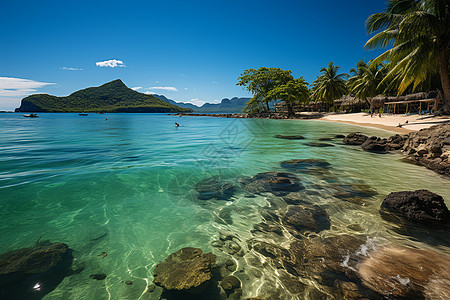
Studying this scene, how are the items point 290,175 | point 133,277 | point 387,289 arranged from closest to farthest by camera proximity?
1. point 387,289
2. point 133,277
3. point 290,175

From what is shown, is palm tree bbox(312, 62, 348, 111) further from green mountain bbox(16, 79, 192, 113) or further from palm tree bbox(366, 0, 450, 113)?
green mountain bbox(16, 79, 192, 113)

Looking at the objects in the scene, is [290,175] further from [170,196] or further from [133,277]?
[133,277]

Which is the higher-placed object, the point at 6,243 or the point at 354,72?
the point at 354,72

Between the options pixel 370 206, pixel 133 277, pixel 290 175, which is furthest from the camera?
pixel 290 175

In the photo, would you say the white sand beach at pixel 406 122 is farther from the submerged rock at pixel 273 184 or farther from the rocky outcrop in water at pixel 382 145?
the submerged rock at pixel 273 184

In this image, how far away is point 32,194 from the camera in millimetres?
5199

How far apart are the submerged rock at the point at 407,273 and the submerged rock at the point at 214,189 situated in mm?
3178

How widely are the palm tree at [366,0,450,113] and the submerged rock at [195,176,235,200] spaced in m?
20.0

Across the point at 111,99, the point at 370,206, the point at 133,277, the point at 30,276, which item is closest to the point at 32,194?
the point at 30,276

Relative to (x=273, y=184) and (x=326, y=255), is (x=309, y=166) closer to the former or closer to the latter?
(x=273, y=184)

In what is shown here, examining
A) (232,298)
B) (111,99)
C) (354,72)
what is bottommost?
(232,298)

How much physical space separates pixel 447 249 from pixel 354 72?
5321 cm

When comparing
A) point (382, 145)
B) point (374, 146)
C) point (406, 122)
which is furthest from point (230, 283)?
point (406, 122)

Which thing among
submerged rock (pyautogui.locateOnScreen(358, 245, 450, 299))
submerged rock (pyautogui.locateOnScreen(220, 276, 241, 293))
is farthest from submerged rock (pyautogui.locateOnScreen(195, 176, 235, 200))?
submerged rock (pyautogui.locateOnScreen(358, 245, 450, 299))
